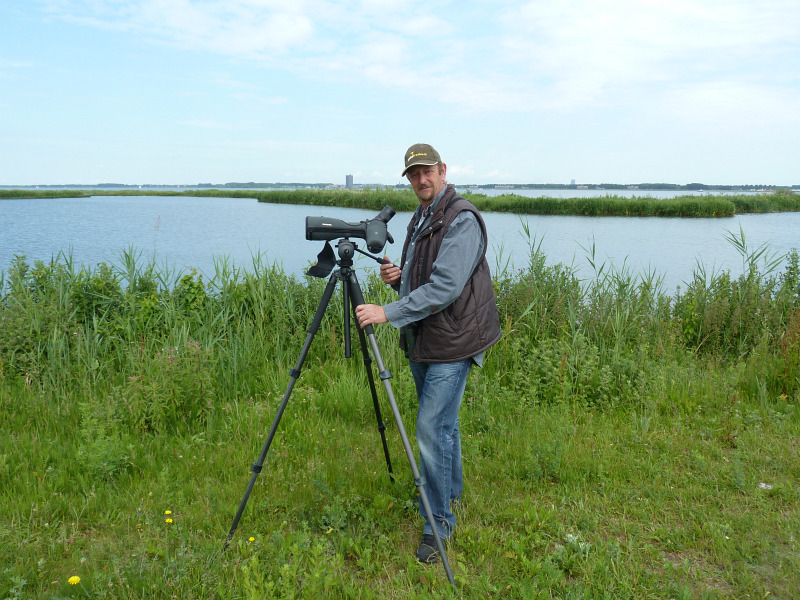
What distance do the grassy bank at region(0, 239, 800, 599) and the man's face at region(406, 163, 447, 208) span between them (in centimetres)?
168

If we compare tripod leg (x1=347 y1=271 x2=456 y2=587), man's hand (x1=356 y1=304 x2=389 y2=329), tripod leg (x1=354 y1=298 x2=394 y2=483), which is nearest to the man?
man's hand (x1=356 y1=304 x2=389 y2=329)

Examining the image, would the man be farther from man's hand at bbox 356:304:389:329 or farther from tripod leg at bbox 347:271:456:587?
tripod leg at bbox 347:271:456:587

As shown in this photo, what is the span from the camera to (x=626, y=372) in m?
4.63

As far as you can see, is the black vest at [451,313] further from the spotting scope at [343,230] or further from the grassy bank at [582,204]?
the grassy bank at [582,204]

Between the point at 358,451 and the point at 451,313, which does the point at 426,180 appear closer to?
the point at 451,313

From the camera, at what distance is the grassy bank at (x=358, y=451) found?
241cm

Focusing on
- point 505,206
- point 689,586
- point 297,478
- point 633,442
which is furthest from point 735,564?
point 505,206

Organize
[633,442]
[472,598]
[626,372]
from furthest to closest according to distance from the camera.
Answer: [626,372] → [633,442] → [472,598]

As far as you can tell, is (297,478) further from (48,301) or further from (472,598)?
(48,301)

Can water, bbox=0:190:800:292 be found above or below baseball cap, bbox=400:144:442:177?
below

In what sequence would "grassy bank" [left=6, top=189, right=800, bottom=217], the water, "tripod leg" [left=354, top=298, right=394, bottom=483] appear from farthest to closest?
1. "grassy bank" [left=6, top=189, right=800, bottom=217]
2. the water
3. "tripod leg" [left=354, top=298, right=394, bottom=483]

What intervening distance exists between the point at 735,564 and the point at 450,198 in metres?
2.19

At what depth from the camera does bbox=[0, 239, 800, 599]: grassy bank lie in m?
2.41

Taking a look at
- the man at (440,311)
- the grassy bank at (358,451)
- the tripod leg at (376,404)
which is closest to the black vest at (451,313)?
the man at (440,311)
